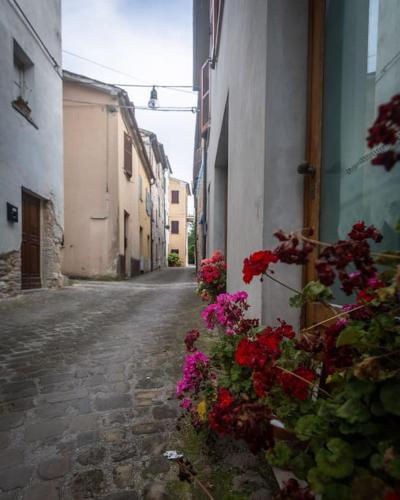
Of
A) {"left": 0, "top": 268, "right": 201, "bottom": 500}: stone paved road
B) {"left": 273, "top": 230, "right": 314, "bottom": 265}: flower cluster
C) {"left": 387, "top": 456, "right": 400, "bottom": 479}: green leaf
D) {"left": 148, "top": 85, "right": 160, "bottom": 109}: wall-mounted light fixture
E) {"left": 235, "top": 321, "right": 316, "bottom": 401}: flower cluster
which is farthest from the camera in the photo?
{"left": 148, "top": 85, "right": 160, "bottom": 109}: wall-mounted light fixture

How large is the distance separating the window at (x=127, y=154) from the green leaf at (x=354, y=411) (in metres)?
12.2

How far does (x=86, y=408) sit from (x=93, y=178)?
33.2 ft

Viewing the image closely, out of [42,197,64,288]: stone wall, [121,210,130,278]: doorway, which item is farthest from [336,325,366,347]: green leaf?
[121,210,130,278]: doorway

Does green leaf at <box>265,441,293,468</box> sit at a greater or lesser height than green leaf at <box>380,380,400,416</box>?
lesser

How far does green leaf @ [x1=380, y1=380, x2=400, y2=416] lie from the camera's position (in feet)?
1.90

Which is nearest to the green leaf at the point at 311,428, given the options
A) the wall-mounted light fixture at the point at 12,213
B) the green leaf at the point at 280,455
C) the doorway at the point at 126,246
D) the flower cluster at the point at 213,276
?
the green leaf at the point at 280,455

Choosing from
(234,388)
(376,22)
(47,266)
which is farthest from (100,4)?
(234,388)

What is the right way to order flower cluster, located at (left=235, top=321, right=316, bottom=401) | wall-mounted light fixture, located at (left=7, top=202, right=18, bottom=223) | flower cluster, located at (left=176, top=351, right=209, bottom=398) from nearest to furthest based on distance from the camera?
1. flower cluster, located at (left=235, top=321, right=316, bottom=401)
2. flower cluster, located at (left=176, top=351, right=209, bottom=398)
3. wall-mounted light fixture, located at (left=7, top=202, right=18, bottom=223)

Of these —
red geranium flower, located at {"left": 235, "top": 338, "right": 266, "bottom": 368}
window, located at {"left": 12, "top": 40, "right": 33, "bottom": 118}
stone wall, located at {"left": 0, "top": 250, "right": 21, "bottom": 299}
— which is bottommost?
stone wall, located at {"left": 0, "top": 250, "right": 21, "bottom": 299}

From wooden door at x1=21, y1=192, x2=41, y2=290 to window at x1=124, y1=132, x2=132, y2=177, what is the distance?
5.42 m

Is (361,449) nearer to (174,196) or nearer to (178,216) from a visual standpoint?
(178,216)

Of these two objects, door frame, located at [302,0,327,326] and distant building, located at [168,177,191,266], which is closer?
door frame, located at [302,0,327,326]

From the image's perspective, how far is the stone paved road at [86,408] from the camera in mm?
1181

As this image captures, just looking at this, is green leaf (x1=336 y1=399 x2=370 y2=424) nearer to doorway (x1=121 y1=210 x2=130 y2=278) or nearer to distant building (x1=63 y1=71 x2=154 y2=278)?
distant building (x1=63 y1=71 x2=154 y2=278)
